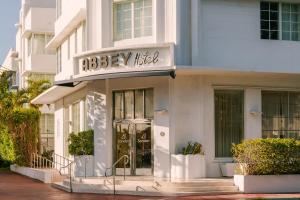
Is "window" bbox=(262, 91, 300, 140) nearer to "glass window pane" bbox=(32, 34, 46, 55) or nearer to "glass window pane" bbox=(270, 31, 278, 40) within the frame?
"glass window pane" bbox=(270, 31, 278, 40)

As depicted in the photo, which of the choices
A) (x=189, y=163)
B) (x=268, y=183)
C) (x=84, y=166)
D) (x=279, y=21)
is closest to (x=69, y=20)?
(x=84, y=166)

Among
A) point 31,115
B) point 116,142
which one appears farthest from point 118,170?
point 31,115

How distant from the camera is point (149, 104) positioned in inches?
1005

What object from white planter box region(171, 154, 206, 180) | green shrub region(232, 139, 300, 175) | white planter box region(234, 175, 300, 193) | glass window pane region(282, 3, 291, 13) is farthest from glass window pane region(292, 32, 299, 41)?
white planter box region(171, 154, 206, 180)

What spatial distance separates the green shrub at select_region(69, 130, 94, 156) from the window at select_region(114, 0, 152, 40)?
4283 millimetres

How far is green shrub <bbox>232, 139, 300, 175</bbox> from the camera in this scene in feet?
73.5

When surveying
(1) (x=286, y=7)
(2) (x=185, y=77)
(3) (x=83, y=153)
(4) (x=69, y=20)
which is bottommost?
(3) (x=83, y=153)

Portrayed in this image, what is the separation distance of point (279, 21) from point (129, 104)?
278 inches

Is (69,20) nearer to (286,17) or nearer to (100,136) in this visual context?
(100,136)

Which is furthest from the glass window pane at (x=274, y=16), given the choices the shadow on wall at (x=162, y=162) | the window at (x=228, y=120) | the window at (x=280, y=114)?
the shadow on wall at (x=162, y=162)

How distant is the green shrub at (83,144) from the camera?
26375 millimetres

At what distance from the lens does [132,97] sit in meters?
26.0

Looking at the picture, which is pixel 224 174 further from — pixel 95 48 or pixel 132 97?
pixel 95 48

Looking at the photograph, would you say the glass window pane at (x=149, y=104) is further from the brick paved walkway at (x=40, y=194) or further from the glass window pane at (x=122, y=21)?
the brick paved walkway at (x=40, y=194)
